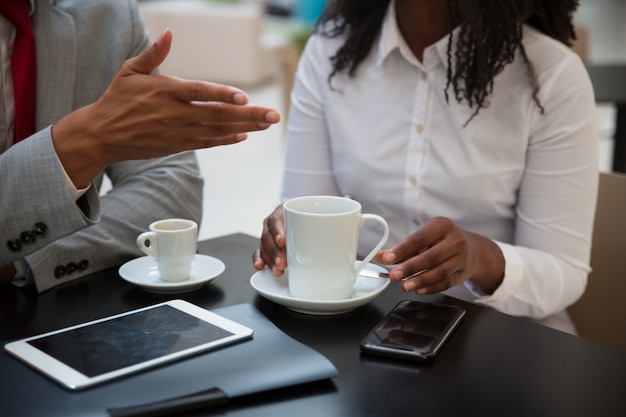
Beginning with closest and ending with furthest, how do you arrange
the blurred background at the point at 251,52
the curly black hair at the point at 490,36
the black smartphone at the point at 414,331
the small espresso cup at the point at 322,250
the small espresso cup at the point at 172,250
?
1. the black smartphone at the point at 414,331
2. the small espresso cup at the point at 322,250
3. the small espresso cup at the point at 172,250
4. the curly black hair at the point at 490,36
5. the blurred background at the point at 251,52

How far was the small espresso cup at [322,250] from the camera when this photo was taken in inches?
35.8

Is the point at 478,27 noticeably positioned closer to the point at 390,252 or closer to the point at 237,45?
the point at 390,252

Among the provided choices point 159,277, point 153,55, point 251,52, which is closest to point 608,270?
point 159,277

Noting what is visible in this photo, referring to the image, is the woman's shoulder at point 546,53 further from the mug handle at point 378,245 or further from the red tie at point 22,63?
the red tie at point 22,63

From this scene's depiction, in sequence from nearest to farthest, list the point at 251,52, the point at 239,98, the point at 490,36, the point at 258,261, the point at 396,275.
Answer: the point at 239,98 → the point at 396,275 → the point at 258,261 → the point at 490,36 → the point at 251,52

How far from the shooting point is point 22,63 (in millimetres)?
1188

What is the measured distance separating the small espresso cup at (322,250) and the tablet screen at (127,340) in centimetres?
14

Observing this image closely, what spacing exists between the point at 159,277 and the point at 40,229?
16 centimetres

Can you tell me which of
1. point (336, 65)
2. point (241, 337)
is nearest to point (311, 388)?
point (241, 337)

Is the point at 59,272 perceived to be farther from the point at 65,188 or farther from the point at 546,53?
the point at 546,53

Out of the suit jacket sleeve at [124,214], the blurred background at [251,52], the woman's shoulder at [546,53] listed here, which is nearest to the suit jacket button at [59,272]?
the suit jacket sleeve at [124,214]

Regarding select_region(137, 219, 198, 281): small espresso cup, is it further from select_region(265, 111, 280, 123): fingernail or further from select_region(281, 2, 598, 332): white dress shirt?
select_region(281, 2, 598, 332): white dress shirt

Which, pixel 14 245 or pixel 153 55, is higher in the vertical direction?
pixel 153 55

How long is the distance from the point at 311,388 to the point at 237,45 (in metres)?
5.97
